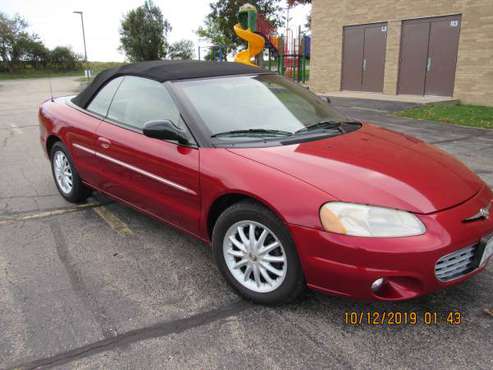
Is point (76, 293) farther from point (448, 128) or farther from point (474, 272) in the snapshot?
point (448, 128)

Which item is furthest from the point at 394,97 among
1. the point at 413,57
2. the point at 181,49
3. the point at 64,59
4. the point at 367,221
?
the point at 64,59

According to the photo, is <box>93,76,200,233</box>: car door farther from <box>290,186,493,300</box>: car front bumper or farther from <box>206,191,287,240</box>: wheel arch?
<box>290,186,493,300</box>: car front bumper

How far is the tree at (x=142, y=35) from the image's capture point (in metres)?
45.4

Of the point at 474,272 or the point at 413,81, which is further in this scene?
the point at 413,81

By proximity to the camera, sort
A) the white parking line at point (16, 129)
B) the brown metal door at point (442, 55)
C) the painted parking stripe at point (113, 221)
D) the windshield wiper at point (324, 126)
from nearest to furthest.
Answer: the windshield wiper at point (324, 126) → the painted parking stripe at point (113, 221) → the white parking line at point (16, 129) → the brown metal door at point (442, 55)

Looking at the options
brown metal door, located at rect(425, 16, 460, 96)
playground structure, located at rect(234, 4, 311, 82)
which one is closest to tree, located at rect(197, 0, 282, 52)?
playground structure, located at rect(234, 4, 311, 82)

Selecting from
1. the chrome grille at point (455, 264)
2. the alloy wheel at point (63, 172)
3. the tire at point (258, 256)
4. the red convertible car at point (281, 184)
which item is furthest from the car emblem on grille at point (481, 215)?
the alloy wheel at point (63, 172)

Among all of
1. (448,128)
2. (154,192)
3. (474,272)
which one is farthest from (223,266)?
(448,128)

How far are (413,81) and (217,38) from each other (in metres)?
37.0

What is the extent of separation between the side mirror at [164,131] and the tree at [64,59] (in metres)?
55.6

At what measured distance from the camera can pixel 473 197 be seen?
2770mm

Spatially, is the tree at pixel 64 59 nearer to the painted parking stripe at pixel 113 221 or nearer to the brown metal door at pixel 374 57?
the brown metal door at pixel 374 57

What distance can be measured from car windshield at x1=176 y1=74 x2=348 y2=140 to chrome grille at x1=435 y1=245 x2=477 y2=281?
1344 millimetres

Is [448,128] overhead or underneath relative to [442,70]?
underneath
